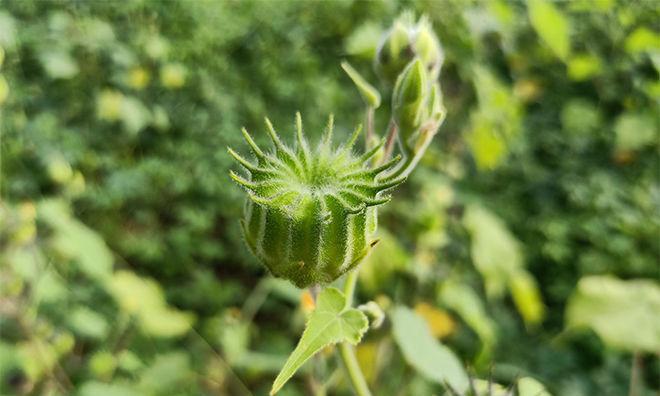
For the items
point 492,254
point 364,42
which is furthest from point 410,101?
point 492,254

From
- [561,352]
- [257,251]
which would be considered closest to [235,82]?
[561,352]

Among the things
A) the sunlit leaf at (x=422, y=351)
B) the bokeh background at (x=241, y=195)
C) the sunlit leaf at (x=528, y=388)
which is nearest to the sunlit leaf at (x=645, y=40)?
the bokeh background at (x=241, y=195)

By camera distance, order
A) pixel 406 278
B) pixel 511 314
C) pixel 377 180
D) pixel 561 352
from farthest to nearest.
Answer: pixel 511 314, pixel 561 352, pixel 406 278, pixel 377 180

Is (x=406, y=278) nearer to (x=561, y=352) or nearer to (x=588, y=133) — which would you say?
(x=561, y=352)

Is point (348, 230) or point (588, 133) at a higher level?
point (348, 230)

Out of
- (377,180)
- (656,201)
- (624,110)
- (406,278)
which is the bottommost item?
(406,278)

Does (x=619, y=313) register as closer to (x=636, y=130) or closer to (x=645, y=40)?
(x=645, y=40)
